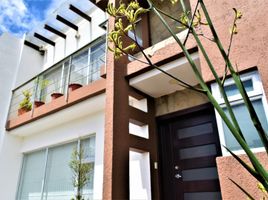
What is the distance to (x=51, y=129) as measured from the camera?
636cm

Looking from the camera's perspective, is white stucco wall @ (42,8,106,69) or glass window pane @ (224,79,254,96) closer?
glass window pane @ (224,79,254,96)

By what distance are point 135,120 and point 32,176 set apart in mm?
4333

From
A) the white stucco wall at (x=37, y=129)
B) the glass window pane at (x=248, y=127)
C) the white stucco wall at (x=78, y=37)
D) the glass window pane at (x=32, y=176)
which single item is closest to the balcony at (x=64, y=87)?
the white stucco wall at (x=37, y=129)

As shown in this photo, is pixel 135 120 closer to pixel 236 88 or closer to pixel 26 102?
pixel 236 88

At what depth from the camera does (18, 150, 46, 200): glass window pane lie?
6.18 m

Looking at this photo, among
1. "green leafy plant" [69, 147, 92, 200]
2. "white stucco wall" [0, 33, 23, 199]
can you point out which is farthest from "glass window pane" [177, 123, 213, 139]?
"white stucco wall" [0, 33, 23, 199]

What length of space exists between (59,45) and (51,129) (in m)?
3.50

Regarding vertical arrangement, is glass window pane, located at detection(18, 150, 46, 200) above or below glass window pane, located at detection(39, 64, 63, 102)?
below

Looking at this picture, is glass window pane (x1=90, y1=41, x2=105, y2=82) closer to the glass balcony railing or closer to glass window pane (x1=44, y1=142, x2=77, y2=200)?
the glass balcony railing

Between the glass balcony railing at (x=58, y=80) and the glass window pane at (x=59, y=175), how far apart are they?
1.36 m

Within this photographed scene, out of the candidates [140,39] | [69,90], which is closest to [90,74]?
[69,90]

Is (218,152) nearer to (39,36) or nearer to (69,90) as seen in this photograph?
(69,90)

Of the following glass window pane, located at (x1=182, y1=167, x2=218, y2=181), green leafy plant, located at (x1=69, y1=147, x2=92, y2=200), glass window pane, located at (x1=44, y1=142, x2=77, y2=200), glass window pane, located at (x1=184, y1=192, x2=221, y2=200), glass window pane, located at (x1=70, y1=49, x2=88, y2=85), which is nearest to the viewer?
glass window pane, located at (x1=184, y1=192, x2=221, y2=200)

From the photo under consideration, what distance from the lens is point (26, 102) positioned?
22.5 feet
